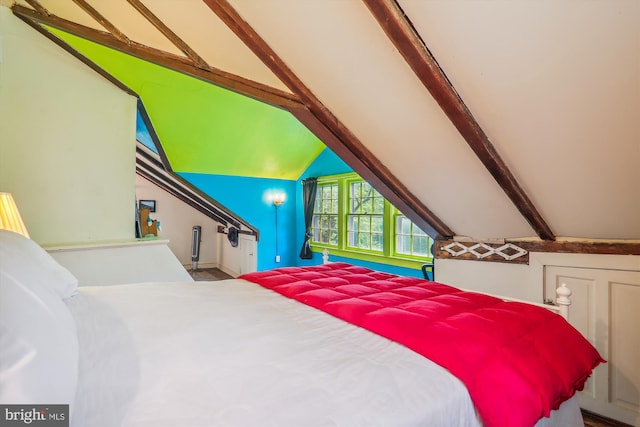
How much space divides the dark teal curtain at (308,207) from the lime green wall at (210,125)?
37cm

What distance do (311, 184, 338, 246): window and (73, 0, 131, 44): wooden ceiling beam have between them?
3361mm

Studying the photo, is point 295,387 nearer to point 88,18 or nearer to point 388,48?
point 388,48

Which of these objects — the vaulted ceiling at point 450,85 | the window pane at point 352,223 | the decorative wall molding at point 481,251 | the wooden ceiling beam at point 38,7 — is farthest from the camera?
the window pane at point 352,223

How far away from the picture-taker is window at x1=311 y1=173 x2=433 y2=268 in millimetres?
4023

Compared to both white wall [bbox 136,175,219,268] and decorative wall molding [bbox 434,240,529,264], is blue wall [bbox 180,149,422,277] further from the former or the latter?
white wall [bbox 136,175,219,268]

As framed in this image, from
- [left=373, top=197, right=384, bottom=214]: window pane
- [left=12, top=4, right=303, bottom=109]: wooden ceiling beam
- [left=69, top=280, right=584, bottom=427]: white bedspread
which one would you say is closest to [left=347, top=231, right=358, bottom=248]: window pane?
[left=373, top=197, right=384, bottom=214]: window pane

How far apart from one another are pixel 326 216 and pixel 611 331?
3.87 m

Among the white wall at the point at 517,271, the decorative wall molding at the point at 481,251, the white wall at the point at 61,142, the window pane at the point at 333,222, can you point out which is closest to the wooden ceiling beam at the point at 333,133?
the decorative wall molding at the point at 481,251

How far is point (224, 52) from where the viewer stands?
2516 millimetres

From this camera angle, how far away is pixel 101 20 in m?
2.65

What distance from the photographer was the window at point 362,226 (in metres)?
4.02

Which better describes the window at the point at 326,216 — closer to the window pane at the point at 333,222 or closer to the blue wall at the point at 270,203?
the window pane at the point at 333,222

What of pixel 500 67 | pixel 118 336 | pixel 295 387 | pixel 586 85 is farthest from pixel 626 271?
pixel 118 336

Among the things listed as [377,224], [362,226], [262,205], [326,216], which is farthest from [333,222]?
[262,205]
